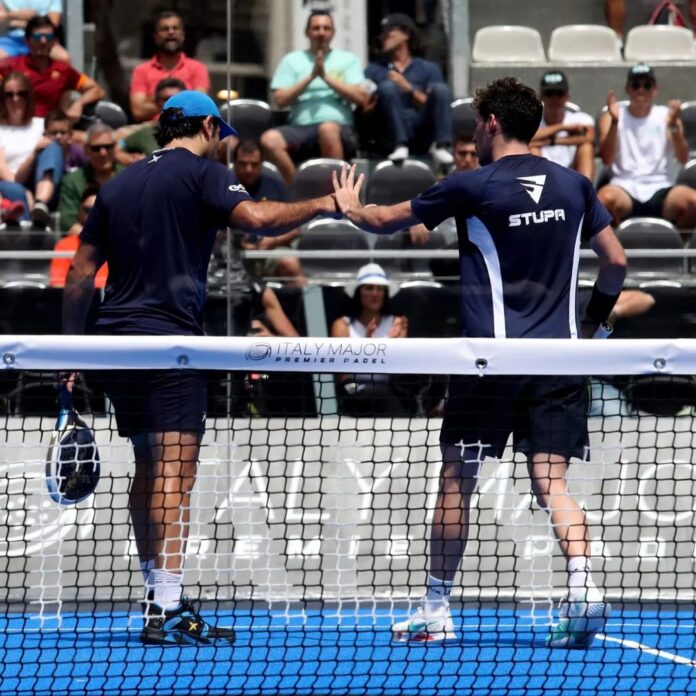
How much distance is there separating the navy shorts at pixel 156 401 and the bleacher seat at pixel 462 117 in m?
4.21

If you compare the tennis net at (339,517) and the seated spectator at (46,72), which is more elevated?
the seated spectator at (46,72)

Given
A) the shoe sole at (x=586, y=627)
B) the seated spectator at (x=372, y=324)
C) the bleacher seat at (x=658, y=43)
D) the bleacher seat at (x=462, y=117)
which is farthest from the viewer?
the bleacher seat at (x=658, y=43)

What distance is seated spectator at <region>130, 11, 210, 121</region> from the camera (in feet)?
26.8

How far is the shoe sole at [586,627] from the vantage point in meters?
4.78

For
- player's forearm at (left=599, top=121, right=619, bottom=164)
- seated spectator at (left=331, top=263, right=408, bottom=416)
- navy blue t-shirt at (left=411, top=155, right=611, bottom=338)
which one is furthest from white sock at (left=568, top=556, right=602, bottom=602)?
player's forearm at (left=599, top=121, right=619, bottom=164)

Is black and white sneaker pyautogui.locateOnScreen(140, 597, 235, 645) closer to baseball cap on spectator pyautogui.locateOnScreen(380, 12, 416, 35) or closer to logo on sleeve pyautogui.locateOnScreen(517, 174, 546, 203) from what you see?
logo on sleeve pyautogui.locateOnScreen(517, 174, 546, 203)

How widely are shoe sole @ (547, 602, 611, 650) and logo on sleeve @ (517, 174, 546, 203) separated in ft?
4.72

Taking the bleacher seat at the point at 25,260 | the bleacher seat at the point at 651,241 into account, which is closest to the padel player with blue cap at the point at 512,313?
the bleacher seat at the point at 651,241

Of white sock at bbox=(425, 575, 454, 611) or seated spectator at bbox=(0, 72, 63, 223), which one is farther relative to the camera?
seated spectator at bbox=(0, 72, 63, 223)

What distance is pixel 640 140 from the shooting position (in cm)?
950

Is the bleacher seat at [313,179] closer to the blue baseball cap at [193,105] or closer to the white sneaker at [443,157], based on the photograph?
the white sneaker at [443,157]

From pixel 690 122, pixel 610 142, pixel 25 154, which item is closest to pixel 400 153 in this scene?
pixel 610 142

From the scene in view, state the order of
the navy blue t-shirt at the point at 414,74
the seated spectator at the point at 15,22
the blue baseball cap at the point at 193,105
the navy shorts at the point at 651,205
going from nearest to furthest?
the blue baseball cap at the point at 193,105, the navy shorts at the point at 651,205, the navy blue t-shirt at the point at 414,74, the seated spectator at the point at 15,22

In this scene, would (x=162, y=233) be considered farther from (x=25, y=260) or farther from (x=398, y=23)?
(x=398, y=23)
